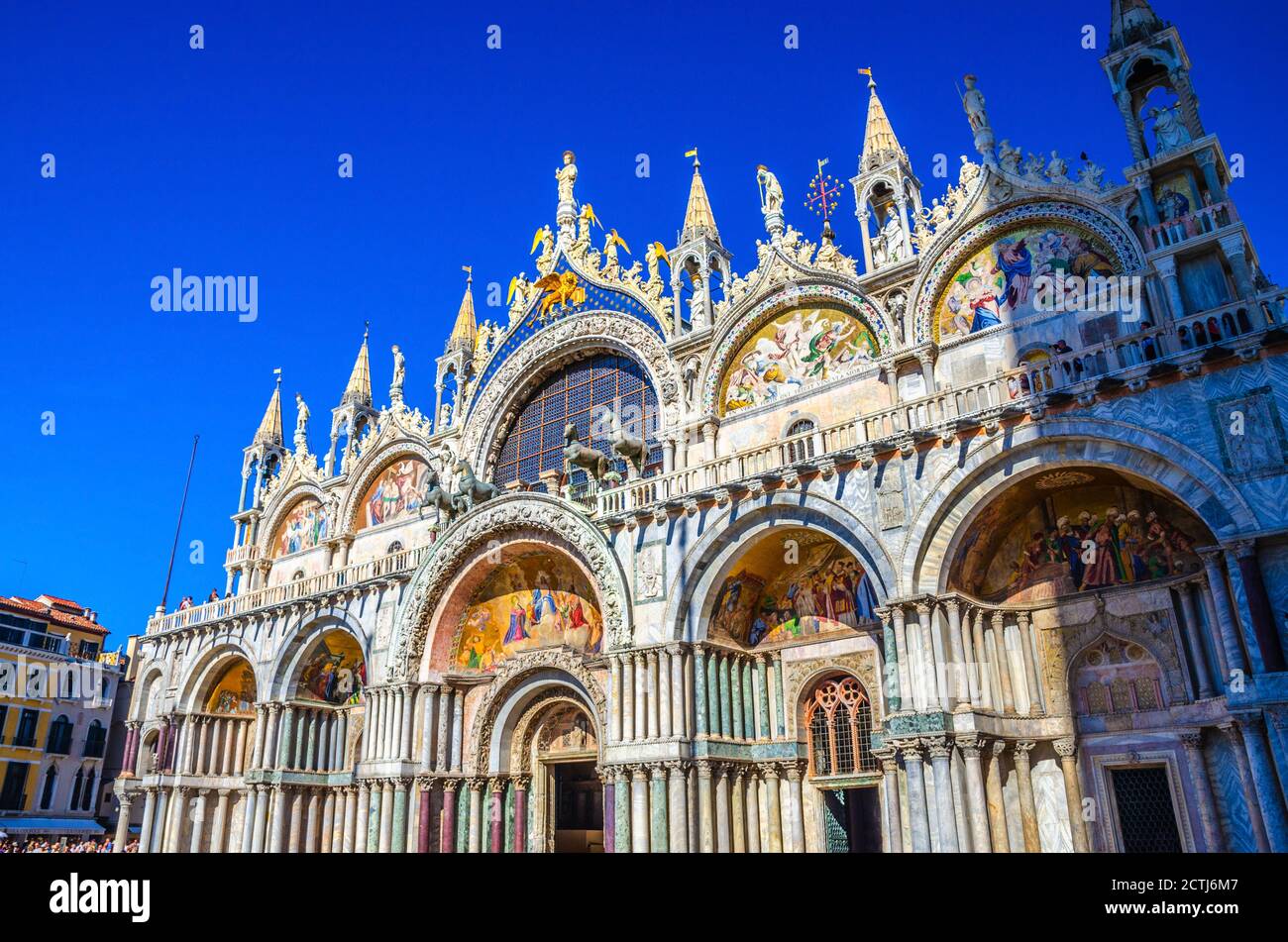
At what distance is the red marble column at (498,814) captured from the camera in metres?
20.5

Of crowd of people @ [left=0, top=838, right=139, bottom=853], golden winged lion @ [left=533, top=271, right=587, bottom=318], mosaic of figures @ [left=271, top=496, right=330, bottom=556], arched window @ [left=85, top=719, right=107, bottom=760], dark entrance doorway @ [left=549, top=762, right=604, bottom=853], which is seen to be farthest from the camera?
arched window @ [left=85, top=719, right=107, bottom=760]

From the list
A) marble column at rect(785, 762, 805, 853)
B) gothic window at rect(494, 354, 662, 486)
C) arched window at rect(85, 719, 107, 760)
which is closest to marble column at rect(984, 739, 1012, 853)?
marble column at rect(785, 762, 805, 853)

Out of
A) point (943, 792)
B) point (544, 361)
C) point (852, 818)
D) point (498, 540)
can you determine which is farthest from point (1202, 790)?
point (544, 361)

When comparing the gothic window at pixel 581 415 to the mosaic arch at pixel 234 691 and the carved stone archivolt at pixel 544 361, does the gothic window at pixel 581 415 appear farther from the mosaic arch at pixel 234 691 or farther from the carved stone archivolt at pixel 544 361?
the mosaic arch at pixel 234 691

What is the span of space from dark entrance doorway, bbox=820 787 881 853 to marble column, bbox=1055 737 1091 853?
3.37 metres

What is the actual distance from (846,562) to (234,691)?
20.1 metres

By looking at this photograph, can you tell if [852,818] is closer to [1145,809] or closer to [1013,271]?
[1145,809]

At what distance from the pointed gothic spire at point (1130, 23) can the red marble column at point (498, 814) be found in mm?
19103

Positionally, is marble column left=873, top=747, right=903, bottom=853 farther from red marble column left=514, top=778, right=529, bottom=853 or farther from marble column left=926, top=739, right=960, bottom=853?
red marble column left=514, top=778, right=529, bottom=853

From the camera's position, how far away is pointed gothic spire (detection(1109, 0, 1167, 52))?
53.8ft

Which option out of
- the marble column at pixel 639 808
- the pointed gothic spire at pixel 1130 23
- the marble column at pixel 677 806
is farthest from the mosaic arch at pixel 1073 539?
the pointed gothic spire at pixel 1130 23

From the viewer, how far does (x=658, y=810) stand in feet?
54.0

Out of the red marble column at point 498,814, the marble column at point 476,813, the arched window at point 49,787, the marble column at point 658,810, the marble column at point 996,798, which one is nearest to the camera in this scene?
the marble column at point 996,798
